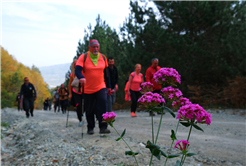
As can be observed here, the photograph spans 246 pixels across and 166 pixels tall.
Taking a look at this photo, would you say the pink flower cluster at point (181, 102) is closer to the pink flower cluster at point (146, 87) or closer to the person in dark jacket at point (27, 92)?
the pink flower cluster at point (146, 87)

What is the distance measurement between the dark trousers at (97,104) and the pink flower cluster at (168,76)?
307 centimetres

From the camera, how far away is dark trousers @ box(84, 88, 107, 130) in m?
5.32

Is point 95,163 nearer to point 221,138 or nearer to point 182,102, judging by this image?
point 182,102

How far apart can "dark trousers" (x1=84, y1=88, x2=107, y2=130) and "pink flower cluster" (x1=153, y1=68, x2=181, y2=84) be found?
307 cm

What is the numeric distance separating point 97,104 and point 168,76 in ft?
10.9

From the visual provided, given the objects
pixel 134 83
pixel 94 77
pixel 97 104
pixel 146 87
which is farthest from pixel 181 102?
pixel 134 83

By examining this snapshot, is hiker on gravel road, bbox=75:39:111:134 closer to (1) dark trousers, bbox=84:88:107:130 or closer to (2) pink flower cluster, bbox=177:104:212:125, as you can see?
(1) dark trousers, bbox=84:88:107:130

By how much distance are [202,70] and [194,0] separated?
11.9 ft

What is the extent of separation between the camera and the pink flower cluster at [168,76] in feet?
7.62

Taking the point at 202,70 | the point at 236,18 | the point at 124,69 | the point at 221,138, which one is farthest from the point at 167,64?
the point at 221,138

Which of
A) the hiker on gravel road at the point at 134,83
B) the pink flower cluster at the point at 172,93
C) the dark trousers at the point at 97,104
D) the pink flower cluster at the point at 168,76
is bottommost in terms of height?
the dark trousers at the point at 97,104

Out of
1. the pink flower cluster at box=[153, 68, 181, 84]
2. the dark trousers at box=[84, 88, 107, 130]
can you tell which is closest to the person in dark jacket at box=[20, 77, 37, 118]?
the dark trousers at box=[84, 88, 107, 130]

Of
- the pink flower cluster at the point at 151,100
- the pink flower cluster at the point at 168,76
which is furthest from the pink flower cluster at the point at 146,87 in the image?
the pink flower cluster at the point at 151,100

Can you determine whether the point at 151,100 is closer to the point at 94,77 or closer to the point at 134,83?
the point at 94,77
